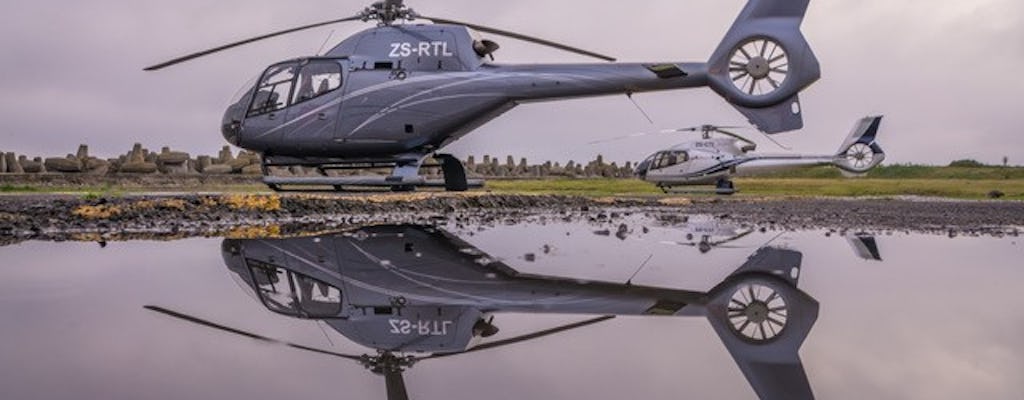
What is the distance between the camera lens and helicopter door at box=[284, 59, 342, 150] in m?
9.91

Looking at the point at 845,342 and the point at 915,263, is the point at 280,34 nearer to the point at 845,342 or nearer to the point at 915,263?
the point at 915,263

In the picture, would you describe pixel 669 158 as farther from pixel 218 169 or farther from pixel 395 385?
pixel 395 385

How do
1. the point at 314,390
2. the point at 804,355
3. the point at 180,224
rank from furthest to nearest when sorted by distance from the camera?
the point at 180,224 < the point at 804,355 < the point at 314,390

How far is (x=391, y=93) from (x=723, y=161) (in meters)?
13.9

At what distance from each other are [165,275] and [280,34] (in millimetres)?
6854

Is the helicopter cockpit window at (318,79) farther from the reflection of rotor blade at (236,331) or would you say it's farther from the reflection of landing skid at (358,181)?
the reflection of rotor blade at (236,331)

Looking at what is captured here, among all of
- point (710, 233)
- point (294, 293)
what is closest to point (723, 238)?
point (710, 233)

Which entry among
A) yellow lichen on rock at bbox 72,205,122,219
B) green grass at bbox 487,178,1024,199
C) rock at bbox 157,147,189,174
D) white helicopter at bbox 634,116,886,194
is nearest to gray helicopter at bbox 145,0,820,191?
yellow lichen on rock at bbox 72,205,122,219

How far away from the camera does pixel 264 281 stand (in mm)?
2965

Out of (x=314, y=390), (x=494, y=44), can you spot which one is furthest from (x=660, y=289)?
(x=494, y=44)

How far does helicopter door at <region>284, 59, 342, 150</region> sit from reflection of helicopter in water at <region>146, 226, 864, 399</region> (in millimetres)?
5993

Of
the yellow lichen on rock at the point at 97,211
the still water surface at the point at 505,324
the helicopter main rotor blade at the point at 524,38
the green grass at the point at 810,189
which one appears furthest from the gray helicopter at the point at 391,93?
A: the green grass at the point at 810,189

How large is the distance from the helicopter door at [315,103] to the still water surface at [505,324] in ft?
19.2

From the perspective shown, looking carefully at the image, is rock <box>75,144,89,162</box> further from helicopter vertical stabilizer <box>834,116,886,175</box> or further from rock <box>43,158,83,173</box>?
helicopter vertical stabilizer <box>834,116,886,175</box>
